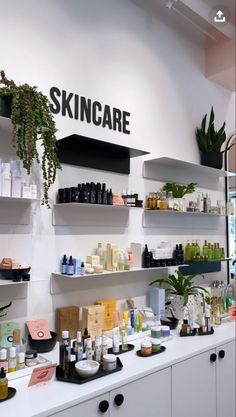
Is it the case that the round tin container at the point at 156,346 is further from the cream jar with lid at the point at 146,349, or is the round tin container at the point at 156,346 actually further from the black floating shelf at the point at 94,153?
the black floating shelf at the point at 94,153

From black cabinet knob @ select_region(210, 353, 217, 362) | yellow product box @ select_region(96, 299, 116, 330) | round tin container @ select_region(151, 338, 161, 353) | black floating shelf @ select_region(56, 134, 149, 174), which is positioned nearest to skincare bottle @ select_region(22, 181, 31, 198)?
black floating shelf @ select_region(56, 134, 149, 174)

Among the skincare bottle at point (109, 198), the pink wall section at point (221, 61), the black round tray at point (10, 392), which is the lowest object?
the black round tray at point (10, 392)

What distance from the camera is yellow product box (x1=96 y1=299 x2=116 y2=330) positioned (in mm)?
2479

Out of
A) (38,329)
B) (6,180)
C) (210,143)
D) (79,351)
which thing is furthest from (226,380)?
(210,143)

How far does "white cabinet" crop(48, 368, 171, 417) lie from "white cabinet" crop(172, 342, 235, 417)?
0.30 ft

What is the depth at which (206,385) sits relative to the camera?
7.46 ft

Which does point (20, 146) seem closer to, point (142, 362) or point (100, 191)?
point (100, 191)

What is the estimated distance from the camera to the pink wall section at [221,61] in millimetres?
3557

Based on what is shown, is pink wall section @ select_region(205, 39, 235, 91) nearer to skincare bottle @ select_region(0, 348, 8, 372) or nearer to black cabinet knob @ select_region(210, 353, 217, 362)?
black cabinet knob @ select_region(210, 353, 217, 362)

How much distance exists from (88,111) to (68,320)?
1547 millimetres

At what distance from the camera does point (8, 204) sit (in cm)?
214

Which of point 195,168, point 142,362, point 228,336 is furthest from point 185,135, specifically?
point 142,362

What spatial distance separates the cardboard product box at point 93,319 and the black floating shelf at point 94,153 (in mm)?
1041

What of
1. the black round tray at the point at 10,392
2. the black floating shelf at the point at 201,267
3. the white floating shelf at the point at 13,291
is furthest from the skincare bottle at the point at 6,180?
the black floating shelf at the point at 201,267
